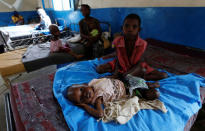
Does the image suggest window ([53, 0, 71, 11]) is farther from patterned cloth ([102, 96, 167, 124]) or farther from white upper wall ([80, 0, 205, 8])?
patterned cloth ([102, 96, 167, 124])

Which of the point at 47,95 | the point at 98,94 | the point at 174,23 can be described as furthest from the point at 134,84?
the point at 174,23

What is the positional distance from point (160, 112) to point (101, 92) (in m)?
0.54

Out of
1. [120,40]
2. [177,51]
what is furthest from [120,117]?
[177,51]

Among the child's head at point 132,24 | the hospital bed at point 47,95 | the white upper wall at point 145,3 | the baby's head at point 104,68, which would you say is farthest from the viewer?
the white upper wall at point 145,3

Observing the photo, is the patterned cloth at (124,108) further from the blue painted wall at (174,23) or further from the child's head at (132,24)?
the blue painted wall at (174,23)

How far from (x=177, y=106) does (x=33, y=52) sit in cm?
284

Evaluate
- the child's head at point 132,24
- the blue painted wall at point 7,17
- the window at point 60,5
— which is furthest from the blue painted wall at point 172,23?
the blue painted wall at point 7,17

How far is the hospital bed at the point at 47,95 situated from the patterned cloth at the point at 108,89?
0.39 meters

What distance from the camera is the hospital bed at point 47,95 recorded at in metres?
1.07

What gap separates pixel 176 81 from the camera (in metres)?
1.42

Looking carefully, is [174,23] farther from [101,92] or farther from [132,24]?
[101,92]

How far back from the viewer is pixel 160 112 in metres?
1.07

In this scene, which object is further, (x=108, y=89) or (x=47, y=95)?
(x=47, y=95)

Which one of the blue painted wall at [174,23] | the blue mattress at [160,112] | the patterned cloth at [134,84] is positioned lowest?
the blue mattress at [160,112]
